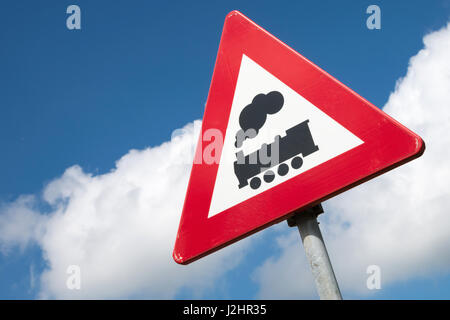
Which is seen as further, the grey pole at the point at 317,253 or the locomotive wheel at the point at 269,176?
the locomotive wheel at the point at 269,176

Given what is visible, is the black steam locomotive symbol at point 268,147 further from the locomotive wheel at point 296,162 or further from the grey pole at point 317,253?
the grey pole at point 317,253

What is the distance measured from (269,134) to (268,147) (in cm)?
5

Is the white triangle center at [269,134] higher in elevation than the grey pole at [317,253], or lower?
higher

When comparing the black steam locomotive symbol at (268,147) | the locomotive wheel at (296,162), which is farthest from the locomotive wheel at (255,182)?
the locomotive wheel at (296,162)

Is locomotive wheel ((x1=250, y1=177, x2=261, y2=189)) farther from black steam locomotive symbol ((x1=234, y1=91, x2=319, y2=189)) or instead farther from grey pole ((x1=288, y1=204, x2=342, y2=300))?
grey pole ((x1=288, y1=204, x2=342, y2=300))

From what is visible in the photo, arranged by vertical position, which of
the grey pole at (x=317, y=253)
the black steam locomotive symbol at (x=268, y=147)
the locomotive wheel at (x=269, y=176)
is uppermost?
the black steam locomotive symbol at (x=268, y=147)

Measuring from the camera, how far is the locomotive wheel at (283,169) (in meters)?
1.23

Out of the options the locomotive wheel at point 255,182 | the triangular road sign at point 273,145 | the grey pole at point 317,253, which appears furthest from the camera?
the locomotive wheel at point 255,182

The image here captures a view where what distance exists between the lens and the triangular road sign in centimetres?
115

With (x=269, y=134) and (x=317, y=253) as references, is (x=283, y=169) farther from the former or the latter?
(x=317, y=253)

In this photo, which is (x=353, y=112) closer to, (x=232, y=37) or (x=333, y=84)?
(x=333, y=84)
